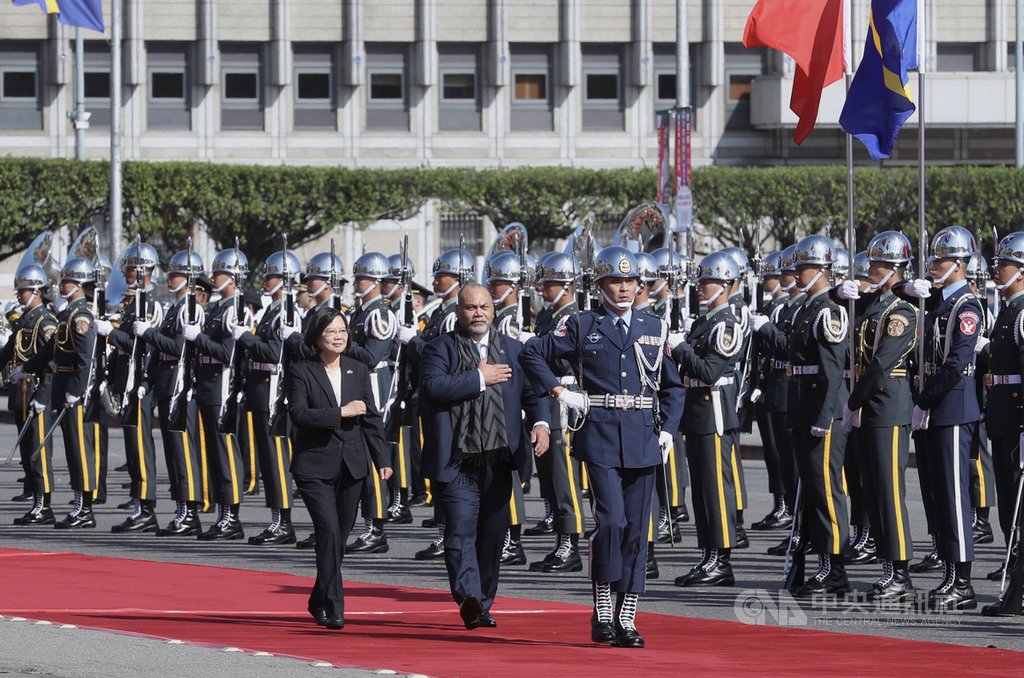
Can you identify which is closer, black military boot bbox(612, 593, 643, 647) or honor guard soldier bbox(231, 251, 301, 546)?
black military boot bbox(612, 593, 643, 647)

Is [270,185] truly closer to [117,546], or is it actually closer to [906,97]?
[117,546]

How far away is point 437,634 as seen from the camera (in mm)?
9289

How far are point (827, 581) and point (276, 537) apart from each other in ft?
14.8

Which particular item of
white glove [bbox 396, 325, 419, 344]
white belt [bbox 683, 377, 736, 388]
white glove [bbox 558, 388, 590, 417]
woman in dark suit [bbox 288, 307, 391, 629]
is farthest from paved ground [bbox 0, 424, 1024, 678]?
white glove [bbox 558, 388, 590, 417]

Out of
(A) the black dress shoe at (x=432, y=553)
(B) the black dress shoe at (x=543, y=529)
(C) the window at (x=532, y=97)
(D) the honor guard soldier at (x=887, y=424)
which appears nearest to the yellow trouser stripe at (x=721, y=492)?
(D) the honor guard soldier at (x=887, y=424)

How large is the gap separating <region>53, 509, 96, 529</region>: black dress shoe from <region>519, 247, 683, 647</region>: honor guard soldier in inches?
252

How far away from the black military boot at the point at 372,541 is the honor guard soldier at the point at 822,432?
3.37 metres

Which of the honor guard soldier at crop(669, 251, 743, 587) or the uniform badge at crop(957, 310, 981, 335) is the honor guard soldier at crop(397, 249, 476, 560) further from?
the uniform badge at crop(957, 310, 981, 335)

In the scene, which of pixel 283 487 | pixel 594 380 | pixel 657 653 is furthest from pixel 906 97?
pixel 283 487

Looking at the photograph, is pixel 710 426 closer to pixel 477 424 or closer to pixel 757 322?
pixel 757 322

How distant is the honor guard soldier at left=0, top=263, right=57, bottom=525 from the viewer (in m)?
15.1

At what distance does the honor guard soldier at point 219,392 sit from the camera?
1392 cm

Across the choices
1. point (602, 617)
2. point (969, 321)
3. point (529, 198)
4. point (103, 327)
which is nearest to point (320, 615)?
point (602, 617)

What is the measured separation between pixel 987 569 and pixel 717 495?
6.53 feet
